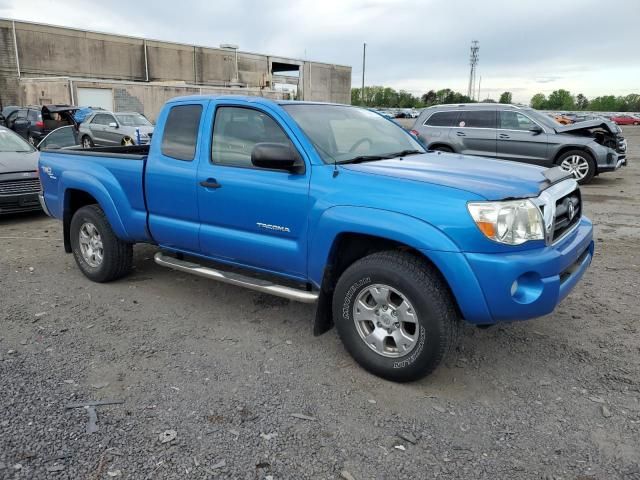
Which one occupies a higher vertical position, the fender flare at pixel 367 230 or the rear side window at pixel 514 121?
the rear side window at pixel 514 121

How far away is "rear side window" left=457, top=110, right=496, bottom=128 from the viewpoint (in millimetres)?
11984

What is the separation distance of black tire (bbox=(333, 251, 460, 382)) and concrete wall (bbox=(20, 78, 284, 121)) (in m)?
31.4

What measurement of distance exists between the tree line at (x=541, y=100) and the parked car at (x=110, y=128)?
93.3 m

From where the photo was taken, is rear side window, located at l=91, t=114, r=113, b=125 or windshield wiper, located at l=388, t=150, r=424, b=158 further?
rear side window, located at l=91, t=114, r=113, b=125

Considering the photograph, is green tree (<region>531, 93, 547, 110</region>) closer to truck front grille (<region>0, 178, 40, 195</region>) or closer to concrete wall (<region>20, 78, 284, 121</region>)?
concrete wall (<region>20, 78, 284, 121</region>)

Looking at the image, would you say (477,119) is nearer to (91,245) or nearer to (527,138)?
(527,138)

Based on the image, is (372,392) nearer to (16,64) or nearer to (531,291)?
(531,291)

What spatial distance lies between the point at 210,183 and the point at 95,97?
34.7 metres

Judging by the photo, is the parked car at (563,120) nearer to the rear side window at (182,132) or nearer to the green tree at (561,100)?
the rear side window at (182,132)

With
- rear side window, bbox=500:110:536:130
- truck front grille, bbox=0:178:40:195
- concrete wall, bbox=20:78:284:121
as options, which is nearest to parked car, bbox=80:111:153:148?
truck front grille, bbox=0:178:40:195

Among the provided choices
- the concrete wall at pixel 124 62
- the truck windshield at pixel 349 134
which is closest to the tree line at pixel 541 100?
the concrete wall at pixel 124 62

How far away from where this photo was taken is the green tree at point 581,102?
120m

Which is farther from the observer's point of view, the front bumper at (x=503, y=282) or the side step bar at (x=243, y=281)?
the side step bar at (x=243, y=281)

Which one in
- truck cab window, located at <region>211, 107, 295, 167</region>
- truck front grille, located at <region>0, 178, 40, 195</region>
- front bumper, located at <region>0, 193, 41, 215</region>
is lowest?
front bumper, located at <region>0, 193, 41, 215</region>
